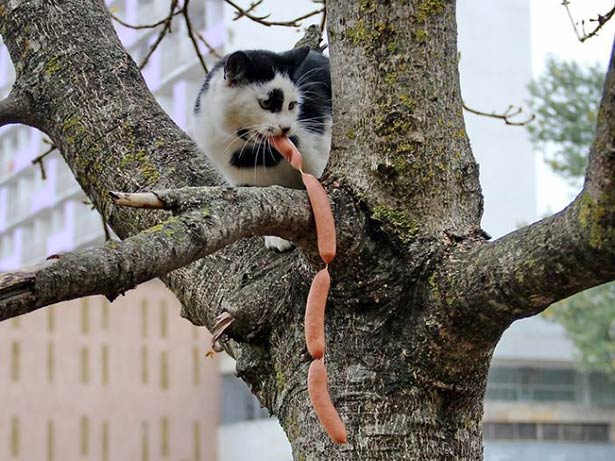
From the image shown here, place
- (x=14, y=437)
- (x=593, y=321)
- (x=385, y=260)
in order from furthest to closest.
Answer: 1. (x=14, y=437)
2. (x=593, y=321)
3. (x=385, y=260)

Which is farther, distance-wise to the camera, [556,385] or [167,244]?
[556,385]

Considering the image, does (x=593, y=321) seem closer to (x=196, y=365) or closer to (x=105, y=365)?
(x=196, y=365)

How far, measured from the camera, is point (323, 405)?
3.07 feet

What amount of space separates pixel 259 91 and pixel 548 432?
763 cm

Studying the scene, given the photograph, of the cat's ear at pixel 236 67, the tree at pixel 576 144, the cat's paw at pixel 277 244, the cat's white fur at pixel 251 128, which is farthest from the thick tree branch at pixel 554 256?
the tree at pixel 576 144

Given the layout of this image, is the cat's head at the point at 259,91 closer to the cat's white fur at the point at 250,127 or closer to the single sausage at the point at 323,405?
the cat's white fur at the point at 250,127

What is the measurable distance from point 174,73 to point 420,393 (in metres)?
10.0

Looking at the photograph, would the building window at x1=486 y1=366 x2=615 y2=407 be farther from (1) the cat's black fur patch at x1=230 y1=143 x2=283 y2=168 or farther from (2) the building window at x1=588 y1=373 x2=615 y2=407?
(1) the cat's black fur patch at x1=230 y1=143 x2=283 y2=168

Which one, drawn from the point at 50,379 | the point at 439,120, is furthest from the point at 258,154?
the point at 50,379

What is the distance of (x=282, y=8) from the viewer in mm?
6641

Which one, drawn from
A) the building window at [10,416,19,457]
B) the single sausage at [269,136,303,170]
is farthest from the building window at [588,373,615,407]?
the single sausage at [269,136,303,170]

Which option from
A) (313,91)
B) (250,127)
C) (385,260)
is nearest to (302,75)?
(313,91)

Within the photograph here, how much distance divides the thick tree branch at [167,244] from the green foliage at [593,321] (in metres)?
6.92

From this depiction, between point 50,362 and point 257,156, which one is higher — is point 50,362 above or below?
below
